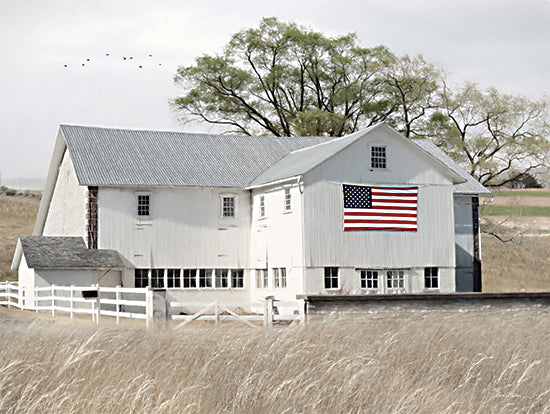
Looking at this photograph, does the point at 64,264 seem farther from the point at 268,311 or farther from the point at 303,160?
the point at 268,311

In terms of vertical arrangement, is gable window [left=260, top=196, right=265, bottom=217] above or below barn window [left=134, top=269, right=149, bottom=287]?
above

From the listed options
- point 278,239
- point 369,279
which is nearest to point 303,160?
point 278,239

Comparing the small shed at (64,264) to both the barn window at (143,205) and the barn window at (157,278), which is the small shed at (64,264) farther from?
the barn window at (143,205)

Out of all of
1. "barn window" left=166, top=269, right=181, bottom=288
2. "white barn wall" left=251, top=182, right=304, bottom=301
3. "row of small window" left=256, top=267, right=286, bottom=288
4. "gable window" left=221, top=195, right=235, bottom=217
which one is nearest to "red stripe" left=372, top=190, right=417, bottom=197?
"white barn wall" left=251, top=182, right=304, bottom=301

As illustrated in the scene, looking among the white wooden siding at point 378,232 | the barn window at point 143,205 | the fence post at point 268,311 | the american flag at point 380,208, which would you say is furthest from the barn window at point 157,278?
the fence post at point 268,311

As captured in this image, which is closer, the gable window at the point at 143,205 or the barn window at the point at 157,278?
the barn window at the point at 157,278

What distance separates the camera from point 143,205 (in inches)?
1375

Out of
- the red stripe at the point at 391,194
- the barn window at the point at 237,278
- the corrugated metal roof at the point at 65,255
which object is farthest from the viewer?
the barn window at the point at 237,278

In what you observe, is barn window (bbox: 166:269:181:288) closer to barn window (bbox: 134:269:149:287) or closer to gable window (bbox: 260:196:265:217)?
barn window (bbox: 134:269:149:287)

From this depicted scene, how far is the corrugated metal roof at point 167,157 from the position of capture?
35.1m

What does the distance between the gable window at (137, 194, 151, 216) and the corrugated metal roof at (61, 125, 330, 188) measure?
0.67 meters

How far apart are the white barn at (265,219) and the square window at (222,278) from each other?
0.17 ft

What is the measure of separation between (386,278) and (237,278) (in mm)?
6700

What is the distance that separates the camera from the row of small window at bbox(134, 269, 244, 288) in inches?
1364
